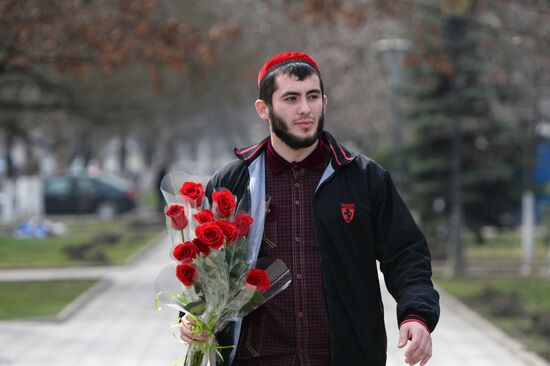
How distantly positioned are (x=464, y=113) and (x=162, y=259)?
6.44m

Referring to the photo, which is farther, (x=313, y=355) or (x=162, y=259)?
(x=162, y=259)

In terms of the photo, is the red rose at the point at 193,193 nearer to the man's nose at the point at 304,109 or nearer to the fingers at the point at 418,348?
the man's nose at the point at 304,109

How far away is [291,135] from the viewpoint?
14.2 ft

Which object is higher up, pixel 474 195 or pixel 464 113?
pixel 464 113

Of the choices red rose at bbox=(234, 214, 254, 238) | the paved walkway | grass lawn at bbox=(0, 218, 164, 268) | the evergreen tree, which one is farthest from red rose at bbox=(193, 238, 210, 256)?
the evergreen tree

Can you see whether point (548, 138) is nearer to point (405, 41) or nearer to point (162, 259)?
point (405, 41)

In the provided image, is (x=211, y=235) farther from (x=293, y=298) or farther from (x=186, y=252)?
(x=293, y=298)

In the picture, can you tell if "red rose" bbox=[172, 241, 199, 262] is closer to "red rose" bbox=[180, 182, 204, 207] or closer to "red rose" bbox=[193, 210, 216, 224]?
"red rose" bbox=[193, 210, 216, 224]

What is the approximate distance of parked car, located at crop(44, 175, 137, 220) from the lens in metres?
40.7

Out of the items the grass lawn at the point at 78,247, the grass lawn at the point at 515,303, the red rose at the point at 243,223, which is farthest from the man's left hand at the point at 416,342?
the grass lawn at the point at 78,247

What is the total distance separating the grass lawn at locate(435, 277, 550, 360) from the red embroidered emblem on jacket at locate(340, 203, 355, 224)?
21.3 feet

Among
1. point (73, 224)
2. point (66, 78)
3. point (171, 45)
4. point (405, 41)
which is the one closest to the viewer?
point (171, 45)

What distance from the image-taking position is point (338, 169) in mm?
4359

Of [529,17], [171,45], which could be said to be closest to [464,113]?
[529,17]
